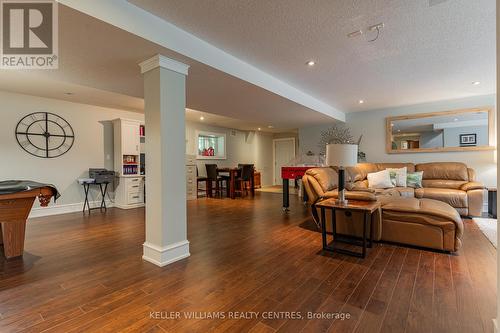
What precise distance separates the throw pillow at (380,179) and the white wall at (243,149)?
4.79 metres

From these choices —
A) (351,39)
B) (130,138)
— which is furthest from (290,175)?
(130,138)

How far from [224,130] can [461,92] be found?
20.5ft

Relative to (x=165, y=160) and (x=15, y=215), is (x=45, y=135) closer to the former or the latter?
(x=15, y=215)

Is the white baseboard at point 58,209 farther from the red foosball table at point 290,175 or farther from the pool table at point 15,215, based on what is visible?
the red foosball table at point 290,175

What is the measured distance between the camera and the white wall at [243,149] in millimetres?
7324

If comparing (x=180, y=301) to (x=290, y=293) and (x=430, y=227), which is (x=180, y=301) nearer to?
(x=290, y=293)

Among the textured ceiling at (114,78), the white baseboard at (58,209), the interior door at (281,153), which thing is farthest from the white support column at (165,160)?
the interior door at (281,153)

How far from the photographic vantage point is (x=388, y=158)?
5.98 m

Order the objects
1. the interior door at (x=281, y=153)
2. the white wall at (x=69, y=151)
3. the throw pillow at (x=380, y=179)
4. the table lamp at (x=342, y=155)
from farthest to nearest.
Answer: the interior door at (x=281, y=153) < the throw pillow at (x=380, y=179) < the white wall at (x=69, y=151) < the table lamp at (x=342, y=155)

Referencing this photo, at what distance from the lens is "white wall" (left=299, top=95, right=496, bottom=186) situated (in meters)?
4.91

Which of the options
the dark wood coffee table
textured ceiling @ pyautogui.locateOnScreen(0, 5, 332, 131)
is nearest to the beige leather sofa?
the dark wood coffee table

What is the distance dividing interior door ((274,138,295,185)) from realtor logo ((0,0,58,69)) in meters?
8.02

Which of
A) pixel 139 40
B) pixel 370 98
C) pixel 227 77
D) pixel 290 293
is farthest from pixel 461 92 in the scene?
pixel 139 40

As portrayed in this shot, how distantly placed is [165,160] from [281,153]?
7.93 metres
